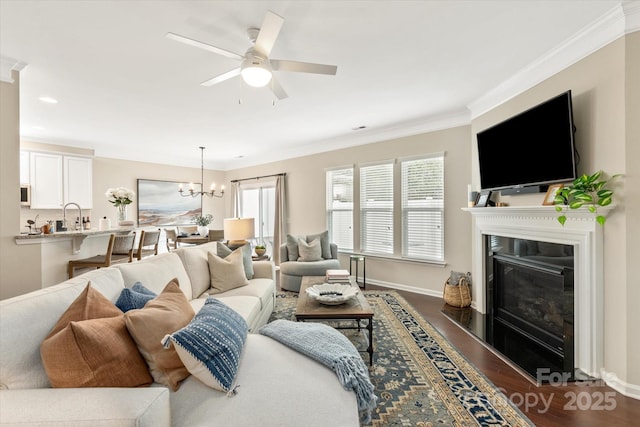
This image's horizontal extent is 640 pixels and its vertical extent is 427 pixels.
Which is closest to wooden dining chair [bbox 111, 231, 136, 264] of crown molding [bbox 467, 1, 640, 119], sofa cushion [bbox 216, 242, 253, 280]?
sofa cushion [bbox 216, 242, 253, 280]

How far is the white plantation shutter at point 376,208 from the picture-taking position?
484 centimetres

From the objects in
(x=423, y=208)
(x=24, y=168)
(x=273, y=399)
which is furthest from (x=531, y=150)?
(x=24, y=168)

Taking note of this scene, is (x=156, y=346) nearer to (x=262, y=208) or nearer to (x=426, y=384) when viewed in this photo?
(x=426, y=384)

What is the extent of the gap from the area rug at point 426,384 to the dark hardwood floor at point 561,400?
11cm

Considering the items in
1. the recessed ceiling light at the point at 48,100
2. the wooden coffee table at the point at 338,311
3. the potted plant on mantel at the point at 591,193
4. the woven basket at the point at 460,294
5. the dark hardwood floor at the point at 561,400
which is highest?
the recessed ceiling light at the point at 48,100

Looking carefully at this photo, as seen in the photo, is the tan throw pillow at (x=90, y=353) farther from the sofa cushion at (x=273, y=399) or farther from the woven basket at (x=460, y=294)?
the woven basket at (x=460, y=294)

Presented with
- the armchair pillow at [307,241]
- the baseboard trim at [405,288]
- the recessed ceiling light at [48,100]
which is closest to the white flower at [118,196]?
the recessed ceiling light at [48,100]

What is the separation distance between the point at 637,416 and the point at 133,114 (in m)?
5.79

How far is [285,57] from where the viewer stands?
260cm

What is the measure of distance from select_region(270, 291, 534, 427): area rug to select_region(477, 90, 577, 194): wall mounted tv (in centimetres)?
177

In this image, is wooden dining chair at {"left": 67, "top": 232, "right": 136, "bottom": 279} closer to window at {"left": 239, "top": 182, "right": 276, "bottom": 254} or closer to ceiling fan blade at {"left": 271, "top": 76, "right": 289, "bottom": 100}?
ceiling fan blade at {"left": 271, "top": 76, "right": 289, "bottom": 100}

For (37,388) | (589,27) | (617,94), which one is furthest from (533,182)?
(37,388)

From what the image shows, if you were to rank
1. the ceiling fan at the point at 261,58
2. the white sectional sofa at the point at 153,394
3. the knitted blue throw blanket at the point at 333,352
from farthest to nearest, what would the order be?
1. the ceiling fan at the point at 261,58
2. the knitted blue throw blanket at the point at 333,352
3. the white sectional sofa at the point at 153,394

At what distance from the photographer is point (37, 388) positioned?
3.61 ft
